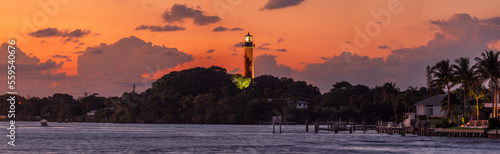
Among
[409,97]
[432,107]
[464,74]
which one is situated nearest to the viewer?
[464,74]

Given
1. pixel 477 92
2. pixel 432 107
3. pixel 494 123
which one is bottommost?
pixel 494 123

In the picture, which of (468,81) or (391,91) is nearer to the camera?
(468,81)

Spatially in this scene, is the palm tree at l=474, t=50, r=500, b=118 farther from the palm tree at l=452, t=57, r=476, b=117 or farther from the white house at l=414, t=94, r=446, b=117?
the white house at l=414, t=94, r=446, b=117

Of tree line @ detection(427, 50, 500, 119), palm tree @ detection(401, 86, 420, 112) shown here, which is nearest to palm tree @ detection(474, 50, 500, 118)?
tree line @ detection(427, 50, 500, 119)

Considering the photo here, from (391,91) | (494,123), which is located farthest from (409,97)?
(494,123)

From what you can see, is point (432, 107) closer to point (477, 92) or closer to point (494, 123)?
point (477, 92)

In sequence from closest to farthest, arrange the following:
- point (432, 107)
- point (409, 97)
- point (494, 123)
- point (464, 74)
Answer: point (494, 123)
point (464, 74)
point (432, 107)
point (409, 97)

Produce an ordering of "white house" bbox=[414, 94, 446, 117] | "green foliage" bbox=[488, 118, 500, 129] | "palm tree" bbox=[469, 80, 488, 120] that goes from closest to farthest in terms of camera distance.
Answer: "green foliage" bbox=[488, 118, 500, 129]
"palm tree" bbox=[469, 80, 488, 120]
"white house" bbox=[414, 94, 446, 117]

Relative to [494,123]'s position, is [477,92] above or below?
above

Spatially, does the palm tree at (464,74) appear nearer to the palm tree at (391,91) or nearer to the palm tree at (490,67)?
the palm tree at (490,67)

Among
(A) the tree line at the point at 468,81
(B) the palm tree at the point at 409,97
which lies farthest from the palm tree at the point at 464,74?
(B) the palm tree at the point at 409,97

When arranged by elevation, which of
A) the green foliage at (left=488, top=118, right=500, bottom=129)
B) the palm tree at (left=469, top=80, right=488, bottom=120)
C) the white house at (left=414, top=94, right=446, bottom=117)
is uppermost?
the palm tree at (left=469, top=80, right=488, bottom=120)

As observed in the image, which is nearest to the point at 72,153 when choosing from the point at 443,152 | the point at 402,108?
the point at 443,152

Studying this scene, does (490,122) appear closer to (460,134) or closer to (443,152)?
(460,134)
